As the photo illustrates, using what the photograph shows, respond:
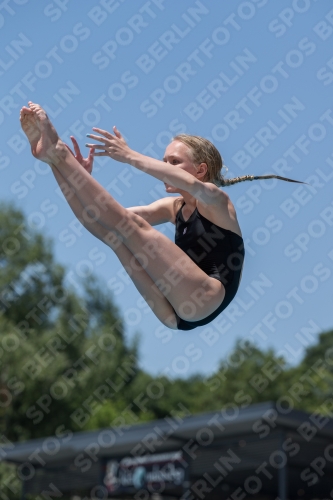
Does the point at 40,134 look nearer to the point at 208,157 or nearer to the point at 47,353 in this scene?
the point at 208,157

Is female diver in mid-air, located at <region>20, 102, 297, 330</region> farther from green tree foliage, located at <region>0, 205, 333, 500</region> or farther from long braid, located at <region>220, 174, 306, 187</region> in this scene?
green tree foliage, located at <region>0, 205, 333, 500</region>

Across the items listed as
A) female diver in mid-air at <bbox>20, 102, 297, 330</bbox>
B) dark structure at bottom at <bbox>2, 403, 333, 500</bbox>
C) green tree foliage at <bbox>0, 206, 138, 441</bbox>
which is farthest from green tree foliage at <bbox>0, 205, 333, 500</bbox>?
female diver in mid-air at <bbox>20, 102, 297, 330</bbox>

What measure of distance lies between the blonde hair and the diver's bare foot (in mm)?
1085

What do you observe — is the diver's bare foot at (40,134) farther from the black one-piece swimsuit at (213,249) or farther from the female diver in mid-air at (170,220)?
the black one-piece swimsuit at (213,249)

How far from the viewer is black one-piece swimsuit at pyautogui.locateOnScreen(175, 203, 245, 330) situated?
5551mm

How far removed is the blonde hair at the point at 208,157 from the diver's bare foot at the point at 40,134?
1.08 meters

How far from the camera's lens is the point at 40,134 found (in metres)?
5.24

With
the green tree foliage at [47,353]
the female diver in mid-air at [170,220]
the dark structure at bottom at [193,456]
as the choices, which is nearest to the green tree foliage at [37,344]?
the green tree foliage at [47,353]

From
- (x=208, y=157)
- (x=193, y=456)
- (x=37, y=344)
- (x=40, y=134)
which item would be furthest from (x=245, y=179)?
(x=37, y=344)

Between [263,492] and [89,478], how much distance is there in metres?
6.85

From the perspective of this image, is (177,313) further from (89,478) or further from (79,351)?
(79,351)

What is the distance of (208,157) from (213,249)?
723mm

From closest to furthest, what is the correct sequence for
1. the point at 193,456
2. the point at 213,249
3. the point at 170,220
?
the point at 213,249 < the point at 170,220 < the point at 193,456

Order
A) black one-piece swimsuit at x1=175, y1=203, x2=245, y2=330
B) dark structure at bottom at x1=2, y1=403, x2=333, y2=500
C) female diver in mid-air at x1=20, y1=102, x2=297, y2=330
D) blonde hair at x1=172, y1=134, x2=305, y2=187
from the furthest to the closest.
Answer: dark structure at bottom at x1=2, y1=403, x2=333, y2=500, blonde hair at x1=172, y1=134, x2=305, y2=187, black one-piece swimsuit at x1=175, y1=203, x2=245, y2=330, female diver in mid-air at x1=20, y1=102, x2=297, y2=330
